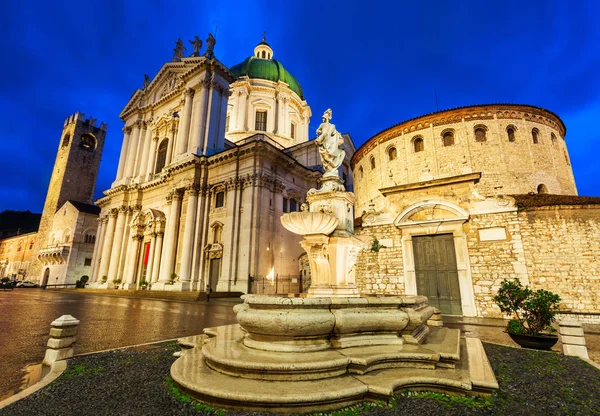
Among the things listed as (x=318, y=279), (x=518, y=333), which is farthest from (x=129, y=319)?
(x=518, y=333)

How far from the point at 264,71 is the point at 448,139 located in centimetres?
2179

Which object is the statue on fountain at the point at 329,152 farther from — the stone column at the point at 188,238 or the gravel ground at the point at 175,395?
the stone column at the point at 188,238

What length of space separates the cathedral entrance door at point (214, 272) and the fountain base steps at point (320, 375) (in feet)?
54.7

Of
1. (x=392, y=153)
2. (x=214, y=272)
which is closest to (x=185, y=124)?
(x=214, y=272)

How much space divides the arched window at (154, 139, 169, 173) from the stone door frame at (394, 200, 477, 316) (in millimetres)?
22857

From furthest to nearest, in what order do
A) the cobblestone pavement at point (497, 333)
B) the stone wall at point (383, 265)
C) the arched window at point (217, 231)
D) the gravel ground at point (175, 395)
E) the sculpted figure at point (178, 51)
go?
the sculpted figure at point (178, 51) → the arched window at point (217, 231) → the stone wall at point (383, 265) → the cobblestone pavement at point (497, 333) → the gravel ground at point (175, 395)

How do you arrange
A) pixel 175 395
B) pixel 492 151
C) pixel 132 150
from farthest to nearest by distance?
pixel 132 150, pixel 492 151, pixel 175 395

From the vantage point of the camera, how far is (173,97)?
1087 inches

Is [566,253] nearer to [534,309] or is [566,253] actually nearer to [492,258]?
[492,258]

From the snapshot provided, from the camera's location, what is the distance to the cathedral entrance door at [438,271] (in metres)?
11.7

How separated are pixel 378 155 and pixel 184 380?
73.3 ft

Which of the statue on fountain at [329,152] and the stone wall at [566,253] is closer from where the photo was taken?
the statue on fountain at [329,152]

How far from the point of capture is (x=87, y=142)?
49.9m

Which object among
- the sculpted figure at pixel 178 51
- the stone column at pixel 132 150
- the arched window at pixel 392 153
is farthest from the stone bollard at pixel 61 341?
the sculpted figure at pixel 178 51
